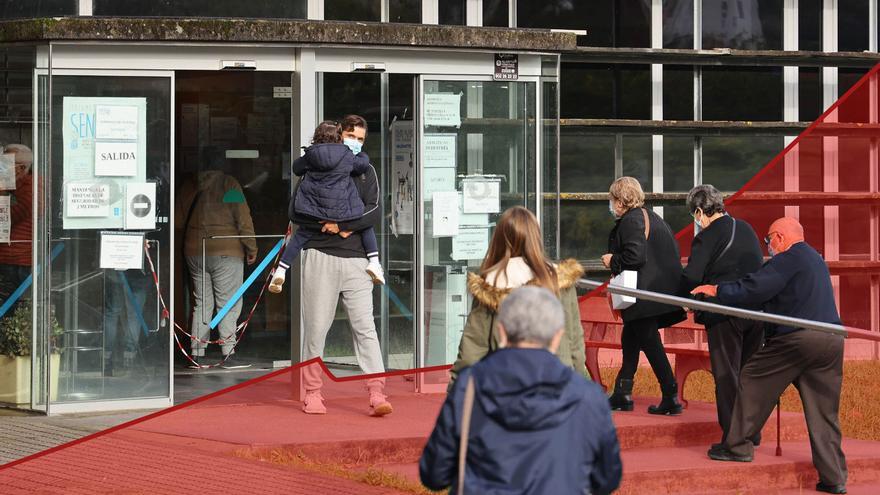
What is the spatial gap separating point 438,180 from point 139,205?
6.74ft

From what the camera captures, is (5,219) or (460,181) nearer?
(5,219)

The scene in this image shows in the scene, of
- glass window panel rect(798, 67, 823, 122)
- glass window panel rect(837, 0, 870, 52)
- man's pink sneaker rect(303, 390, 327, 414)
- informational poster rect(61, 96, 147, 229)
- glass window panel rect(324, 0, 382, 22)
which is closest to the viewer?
man's pink sneaker rect(303, 390, 327, 414)

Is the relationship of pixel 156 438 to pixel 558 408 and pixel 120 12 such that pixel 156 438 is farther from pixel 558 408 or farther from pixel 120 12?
pixel 558 408

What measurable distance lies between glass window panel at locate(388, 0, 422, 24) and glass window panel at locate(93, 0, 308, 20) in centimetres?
149

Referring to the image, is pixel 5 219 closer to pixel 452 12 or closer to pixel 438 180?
pixel 438 180

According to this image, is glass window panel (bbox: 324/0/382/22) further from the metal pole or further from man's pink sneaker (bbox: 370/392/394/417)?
the metal pole

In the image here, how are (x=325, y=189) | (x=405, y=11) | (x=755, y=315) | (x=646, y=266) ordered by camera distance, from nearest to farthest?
(x=755, y=315)
(x=325, y=189)
(x=646, y=266)
(x=405, y=11)

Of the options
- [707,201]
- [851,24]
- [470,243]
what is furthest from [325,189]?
[851,24]

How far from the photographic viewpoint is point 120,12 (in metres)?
11.2

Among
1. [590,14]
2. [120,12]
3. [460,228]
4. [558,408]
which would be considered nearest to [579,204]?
[590,14]

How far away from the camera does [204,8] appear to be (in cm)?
1153

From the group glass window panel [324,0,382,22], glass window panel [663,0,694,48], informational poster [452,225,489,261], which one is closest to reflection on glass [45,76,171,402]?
informational poster [452,225,489,261]

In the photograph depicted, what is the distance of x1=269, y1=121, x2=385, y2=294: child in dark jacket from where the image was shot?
9.52 metres

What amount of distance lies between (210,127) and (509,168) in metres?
3.25
